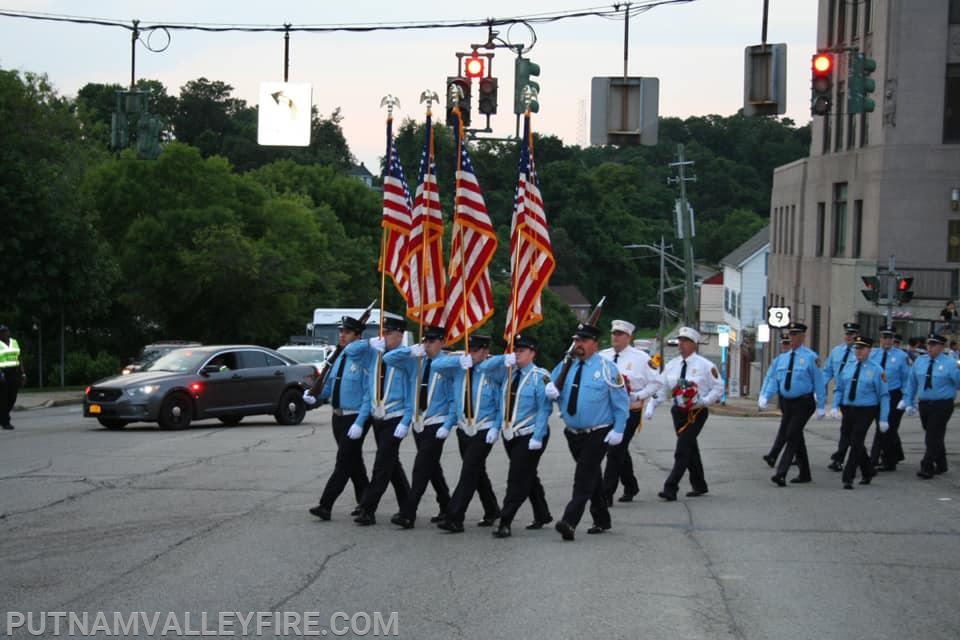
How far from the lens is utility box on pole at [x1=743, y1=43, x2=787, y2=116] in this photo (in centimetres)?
1859

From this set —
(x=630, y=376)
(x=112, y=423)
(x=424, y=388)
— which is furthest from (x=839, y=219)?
(x=424, y=388)

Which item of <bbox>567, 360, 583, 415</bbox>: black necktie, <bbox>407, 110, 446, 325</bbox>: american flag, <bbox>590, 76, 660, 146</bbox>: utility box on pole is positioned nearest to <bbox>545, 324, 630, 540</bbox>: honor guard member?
<bbox>567, 360, 583, 415</bbox>: black necktie

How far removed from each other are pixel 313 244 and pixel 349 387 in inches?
2175

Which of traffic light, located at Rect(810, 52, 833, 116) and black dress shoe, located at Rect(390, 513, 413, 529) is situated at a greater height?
traffic light, located at Rect(810, 52, 833, 116)

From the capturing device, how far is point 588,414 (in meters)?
11.8

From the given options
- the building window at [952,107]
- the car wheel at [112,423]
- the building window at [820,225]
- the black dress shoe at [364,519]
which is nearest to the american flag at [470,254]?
the black dress shoe at [364,519]

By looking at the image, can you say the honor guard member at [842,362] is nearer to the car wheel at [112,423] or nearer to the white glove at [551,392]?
the white glove at [551,392]

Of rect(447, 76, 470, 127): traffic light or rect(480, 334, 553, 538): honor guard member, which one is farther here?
rect(447, 76, 470, 127): traffic light

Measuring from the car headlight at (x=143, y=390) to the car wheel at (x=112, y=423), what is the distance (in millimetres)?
624

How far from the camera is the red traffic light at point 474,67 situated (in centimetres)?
2052

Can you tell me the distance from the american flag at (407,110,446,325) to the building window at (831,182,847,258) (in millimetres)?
31652

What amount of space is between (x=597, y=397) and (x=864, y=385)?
6043mm

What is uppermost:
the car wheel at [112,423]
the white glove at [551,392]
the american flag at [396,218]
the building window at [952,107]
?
the building window at [952,107]

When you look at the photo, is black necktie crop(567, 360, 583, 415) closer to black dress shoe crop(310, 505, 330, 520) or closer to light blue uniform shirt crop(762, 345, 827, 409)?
black dress shoe crop(310, 505, 330, 520)
